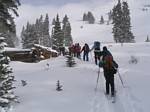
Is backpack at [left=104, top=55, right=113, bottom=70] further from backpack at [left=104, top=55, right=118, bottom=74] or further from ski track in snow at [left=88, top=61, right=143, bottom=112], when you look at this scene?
ski track in snow at [left=88, top=61, right=143, bottom=112]

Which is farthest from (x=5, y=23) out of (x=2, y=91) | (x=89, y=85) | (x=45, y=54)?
(x=45, y=54)

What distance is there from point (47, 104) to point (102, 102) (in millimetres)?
2237

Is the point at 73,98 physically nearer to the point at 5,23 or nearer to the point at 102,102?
the point at 102,102

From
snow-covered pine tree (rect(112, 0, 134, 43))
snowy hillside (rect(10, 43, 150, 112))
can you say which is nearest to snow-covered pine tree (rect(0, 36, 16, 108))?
snowy hillside (rect(10, 43, 150, 112))

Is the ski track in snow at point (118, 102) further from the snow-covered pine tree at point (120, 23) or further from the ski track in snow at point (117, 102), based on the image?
the snow-covered pine tree at point (120, 23)

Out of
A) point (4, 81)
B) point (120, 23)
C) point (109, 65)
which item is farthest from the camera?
point (120, 23)

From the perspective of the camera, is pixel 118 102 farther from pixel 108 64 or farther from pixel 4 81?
Answer: pixel 4 81

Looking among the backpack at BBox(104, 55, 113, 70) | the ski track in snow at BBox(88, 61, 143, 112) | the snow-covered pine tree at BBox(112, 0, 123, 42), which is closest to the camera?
the ski track in snow at BBox(88, 61, 143, 112)

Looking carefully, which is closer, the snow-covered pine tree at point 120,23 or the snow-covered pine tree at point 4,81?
the snow-covered pine tree at point 4,81

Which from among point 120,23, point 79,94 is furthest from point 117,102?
point 120,23

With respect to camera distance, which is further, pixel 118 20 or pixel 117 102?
pixel 118 20

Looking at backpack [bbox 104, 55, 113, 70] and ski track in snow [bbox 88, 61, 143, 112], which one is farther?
backpack [bbox 104, 55, 113, 70]

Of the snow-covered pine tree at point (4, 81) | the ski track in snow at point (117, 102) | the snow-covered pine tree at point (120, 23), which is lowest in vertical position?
the ski track in snow at point (117, 102)

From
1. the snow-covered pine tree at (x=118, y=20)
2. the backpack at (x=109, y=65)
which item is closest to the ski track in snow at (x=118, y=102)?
the backpack at (x=109, y=65)
